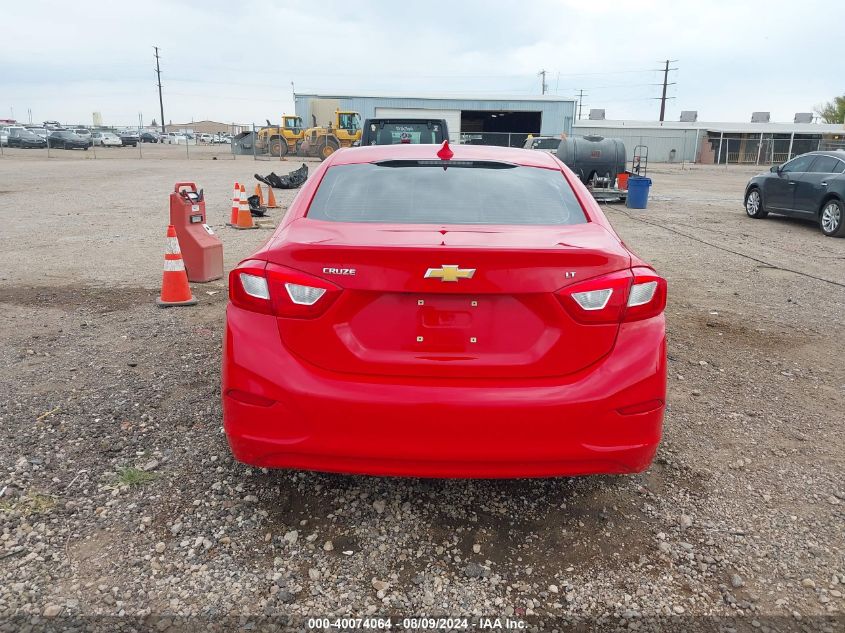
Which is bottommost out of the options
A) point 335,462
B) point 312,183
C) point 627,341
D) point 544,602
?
point 544,602

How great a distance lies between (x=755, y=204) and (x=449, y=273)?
14.7 metres

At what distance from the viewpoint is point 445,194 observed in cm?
311

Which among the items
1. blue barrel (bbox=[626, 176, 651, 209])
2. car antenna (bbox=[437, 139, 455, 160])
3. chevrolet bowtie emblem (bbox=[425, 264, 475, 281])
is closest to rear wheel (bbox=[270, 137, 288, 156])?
blue barrel (bbox=[626, 176, 651, 209])

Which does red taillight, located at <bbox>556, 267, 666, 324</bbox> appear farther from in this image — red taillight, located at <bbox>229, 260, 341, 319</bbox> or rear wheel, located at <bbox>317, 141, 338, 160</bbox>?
rear wheel, located at <bbox>317, 141, 338, 160</bbox>

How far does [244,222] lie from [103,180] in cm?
1317

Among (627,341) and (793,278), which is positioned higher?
(627,341)

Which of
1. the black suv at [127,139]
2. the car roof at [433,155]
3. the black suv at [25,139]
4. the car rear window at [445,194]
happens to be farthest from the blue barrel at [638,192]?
the black suv at [127,139]

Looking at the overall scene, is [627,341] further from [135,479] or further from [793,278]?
[793,278]

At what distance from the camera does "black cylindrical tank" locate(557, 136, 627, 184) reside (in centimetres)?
1958

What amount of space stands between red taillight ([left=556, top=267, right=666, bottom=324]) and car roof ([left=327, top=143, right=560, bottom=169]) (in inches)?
45.6

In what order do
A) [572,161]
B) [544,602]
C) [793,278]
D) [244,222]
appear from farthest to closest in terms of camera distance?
1. [572,161]
2. [244,222]
3. [793,278]
4. [544,602]

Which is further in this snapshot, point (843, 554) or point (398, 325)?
point (843, 554)

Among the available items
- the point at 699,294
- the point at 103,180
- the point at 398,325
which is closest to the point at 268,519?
the point at 398,325

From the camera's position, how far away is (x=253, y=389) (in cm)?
253
